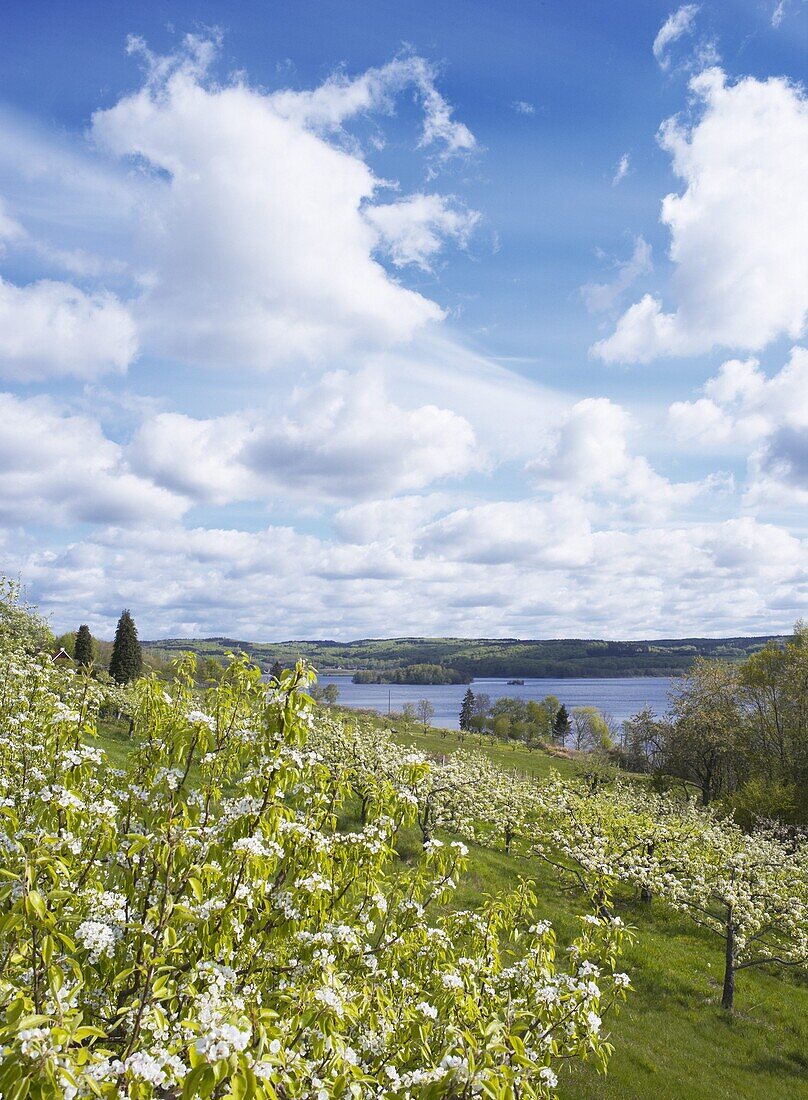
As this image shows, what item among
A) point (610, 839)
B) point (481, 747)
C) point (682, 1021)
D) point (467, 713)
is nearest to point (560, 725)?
point (467, 713)

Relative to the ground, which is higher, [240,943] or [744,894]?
[240,943]

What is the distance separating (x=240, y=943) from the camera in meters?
5.67

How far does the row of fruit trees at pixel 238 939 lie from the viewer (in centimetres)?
356

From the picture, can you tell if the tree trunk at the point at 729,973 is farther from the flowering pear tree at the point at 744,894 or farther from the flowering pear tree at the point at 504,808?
the flowering pear tree at the point at 504,808

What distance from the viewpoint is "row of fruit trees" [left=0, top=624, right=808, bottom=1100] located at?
3.56 m

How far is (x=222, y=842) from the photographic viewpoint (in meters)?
5.44

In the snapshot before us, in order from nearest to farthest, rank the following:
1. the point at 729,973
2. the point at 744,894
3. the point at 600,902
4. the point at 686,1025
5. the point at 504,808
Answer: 1. the point at 600,902
2. the point at 686,1025
3. the point at 729,973
4. the point at 744,894
5. the point at 504,808

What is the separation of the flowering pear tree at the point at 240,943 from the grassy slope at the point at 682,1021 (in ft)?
20.2

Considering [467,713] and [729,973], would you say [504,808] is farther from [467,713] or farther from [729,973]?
[467,713]

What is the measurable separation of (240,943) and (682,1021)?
57.9 feet

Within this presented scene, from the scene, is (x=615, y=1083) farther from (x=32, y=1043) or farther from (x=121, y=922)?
(x=32, y=1043)

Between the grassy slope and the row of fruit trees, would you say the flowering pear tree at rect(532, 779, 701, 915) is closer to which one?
the grassy slope

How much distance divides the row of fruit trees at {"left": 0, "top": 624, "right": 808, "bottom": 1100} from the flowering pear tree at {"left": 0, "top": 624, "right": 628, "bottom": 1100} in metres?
0.03

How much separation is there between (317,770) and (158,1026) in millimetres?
2846
